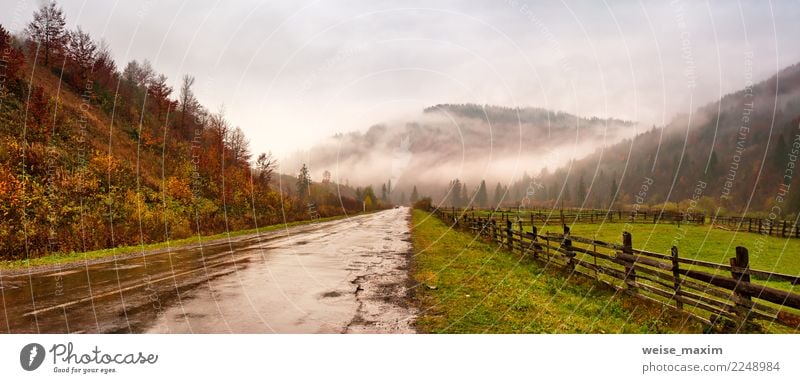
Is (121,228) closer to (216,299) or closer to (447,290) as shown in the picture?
(216,299)

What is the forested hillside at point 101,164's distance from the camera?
1948 centimetres

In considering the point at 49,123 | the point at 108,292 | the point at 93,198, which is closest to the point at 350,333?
the point at 108,292

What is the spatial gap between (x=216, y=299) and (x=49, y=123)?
29752 mm

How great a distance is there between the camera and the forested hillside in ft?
63.9

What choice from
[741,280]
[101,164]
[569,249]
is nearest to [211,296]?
[741,280]

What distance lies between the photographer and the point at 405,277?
1238 centimetres

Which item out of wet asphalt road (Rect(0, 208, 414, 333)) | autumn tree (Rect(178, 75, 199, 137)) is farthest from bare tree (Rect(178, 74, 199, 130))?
wet asphalt road (Rect(0, 208, 414, 333))

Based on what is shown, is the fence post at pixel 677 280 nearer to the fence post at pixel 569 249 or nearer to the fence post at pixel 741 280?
the fence post at pixel 741 280

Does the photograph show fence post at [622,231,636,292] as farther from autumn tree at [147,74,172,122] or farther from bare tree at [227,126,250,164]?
autumn tree at [147,74,172,122]
